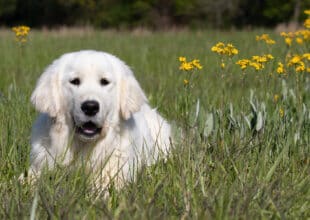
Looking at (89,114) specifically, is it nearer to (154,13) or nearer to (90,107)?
(90,107)

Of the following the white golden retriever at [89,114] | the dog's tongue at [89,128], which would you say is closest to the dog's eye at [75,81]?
the white golden retriever at [89,114]

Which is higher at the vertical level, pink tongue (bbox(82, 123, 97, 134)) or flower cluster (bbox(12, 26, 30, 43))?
flower cluster (bbox(12, 26, 30, 43))

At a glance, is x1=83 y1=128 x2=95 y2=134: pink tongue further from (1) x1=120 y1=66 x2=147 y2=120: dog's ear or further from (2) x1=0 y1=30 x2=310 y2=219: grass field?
(2) x1=0 y1=30 x2=310 y2=219: grass field

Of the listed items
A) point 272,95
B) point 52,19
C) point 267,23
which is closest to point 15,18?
point 52,19

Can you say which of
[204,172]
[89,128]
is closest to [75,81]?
[89,128]

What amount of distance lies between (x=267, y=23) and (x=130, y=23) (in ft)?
30.4

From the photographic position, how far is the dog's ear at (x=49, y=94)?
170 inches

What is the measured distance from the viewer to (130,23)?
46.4 m

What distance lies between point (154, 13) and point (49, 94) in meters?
42.4

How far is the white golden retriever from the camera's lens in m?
4.23

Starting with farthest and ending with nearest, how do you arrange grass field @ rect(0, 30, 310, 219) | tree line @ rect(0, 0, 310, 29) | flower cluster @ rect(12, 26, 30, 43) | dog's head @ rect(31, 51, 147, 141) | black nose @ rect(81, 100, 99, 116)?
tree line @ rect(0, 0, 310, 29) < flower cluster @ rect(12, 26, 30, 43) < dog's head @ rect(31, 51, 147, 141) < black nose @ rect(81, 100, 99, 116) < grass field @ rect(0, 30, 310, 219)

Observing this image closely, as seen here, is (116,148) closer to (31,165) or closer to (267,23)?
(31,165)

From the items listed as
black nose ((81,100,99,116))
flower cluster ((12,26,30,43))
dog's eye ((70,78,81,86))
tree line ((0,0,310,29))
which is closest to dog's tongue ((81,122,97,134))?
black nose ((81,100,99,116))

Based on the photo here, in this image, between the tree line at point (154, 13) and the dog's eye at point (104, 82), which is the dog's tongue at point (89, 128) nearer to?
the dog's eye at point (104, 82)
